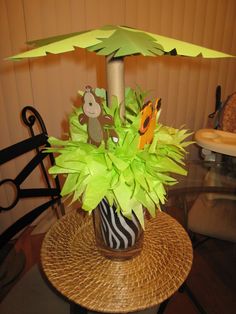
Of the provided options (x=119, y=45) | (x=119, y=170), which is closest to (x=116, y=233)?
A: (x=119, y=170)

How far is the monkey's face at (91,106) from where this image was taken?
1.61 ft

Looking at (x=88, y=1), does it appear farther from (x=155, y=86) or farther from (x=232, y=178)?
(x=232, y=178)

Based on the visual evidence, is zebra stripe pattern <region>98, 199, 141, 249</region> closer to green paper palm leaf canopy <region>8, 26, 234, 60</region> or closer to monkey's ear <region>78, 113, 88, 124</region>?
monkey's ear <region>78, 113, 88, 124</region>

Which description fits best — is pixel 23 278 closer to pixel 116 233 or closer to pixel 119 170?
pixel 116 233

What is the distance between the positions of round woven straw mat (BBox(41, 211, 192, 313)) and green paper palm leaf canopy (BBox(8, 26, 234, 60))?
46 cm

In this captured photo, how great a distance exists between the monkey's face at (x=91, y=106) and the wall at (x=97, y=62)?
2.76ft

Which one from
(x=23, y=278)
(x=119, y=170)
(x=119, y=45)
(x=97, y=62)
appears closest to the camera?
(x=119, y=45)

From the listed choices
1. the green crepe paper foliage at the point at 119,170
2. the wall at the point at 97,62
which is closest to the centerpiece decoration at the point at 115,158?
the green crepe paper foliage at the point at 119,170

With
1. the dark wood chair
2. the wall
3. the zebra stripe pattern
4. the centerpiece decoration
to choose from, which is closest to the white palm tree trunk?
the centerpiece decoration

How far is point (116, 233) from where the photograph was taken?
0.57 m

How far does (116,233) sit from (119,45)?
39cm

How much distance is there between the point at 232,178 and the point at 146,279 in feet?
3.10

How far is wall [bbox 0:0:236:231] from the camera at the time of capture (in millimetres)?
1345

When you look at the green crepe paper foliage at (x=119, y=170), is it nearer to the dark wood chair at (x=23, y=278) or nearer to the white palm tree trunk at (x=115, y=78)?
the white palm tree trunk at (x=115, y=78)
